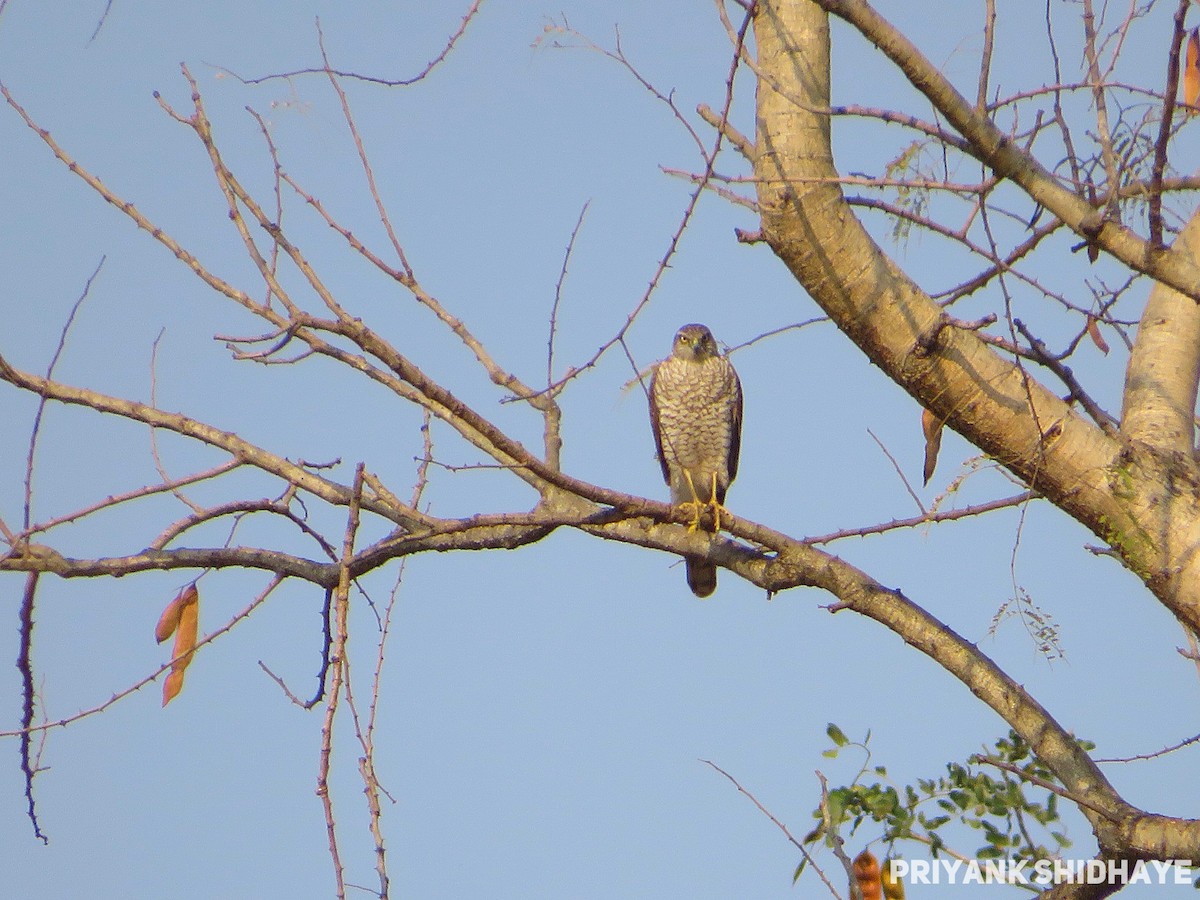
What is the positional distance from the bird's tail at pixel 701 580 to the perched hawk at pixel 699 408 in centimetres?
45

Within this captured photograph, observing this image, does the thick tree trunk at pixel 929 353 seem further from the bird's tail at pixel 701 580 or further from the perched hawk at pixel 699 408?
the perched hawk at pixel 699 408

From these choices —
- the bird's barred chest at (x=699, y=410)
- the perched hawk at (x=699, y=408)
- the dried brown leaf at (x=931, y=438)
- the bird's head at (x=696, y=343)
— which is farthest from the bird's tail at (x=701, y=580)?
the dried brown leaf at (x=931, y=438)

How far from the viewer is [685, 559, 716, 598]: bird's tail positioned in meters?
5.81

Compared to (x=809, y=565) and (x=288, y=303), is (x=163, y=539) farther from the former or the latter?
(x=809, y=565)

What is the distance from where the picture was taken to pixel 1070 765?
112 inches

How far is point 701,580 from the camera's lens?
19.1 feet

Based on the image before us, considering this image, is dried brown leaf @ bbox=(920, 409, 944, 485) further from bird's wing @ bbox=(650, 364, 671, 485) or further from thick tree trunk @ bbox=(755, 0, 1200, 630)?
bird's wing @ bbox=(650, 364, 671, 485)

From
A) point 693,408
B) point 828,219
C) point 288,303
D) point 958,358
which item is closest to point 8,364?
point 288,303

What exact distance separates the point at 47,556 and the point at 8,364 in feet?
1.52

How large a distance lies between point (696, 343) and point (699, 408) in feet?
1.09

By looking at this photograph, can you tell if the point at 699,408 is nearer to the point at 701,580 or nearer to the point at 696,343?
the point at 696,343

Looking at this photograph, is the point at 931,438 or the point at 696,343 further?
the point at 696,343

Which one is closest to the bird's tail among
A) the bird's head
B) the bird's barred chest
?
the bird's barred chest

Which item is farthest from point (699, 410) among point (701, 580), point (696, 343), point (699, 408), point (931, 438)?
point (931, 438)
